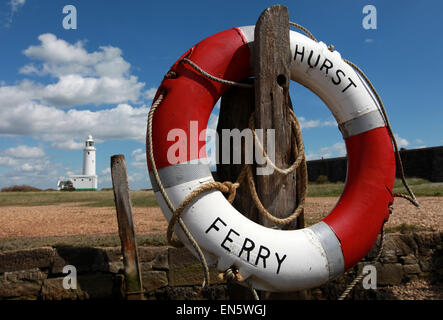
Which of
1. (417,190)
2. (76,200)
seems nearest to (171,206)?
(417,190)

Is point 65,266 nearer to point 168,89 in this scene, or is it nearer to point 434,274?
point 168,89

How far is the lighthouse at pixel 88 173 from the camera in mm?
34625

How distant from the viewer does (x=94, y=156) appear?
1523 inches

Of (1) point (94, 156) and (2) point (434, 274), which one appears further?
(1) point (94, 156)

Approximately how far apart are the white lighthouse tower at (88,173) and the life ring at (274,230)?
1405 inches

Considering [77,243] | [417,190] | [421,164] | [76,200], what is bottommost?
[76,200]

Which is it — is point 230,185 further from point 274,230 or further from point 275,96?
point 275,96

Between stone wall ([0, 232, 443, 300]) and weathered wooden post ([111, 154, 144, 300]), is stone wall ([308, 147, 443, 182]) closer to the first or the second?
stone wall ([0, 232, 443, 300])

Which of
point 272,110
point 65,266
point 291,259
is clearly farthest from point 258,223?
point 65,266

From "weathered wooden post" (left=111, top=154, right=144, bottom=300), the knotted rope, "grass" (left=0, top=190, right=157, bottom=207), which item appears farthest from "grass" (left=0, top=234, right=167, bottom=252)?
"grass" (left=0, top=190, right=157, bottom=207)

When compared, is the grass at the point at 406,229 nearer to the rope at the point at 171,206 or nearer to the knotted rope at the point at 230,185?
the knotted rope at the point at 230,185

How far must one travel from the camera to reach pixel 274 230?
1.63 metres
